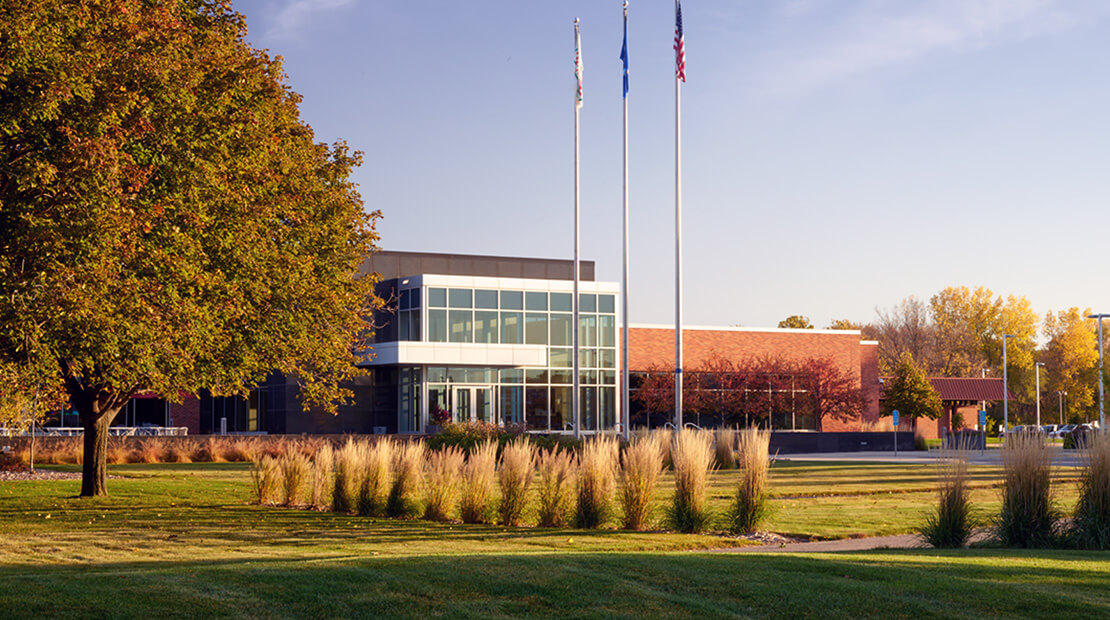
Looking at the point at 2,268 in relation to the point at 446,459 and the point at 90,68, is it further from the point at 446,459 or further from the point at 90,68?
the point at 446,459

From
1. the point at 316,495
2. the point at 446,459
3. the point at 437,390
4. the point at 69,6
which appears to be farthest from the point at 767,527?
the point at 437,390

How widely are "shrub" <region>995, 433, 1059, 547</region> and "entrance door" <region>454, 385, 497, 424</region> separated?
35461 mm

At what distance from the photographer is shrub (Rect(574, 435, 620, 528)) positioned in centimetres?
1553

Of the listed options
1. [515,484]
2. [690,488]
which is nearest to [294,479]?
[515,484]

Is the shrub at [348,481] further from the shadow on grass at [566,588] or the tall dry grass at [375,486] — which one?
the shadow on grass at [566,588]

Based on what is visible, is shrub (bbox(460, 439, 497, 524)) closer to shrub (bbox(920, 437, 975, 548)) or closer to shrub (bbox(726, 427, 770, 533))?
shrub (bbox(726, 427, 770, 533))

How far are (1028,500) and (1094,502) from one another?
711mm

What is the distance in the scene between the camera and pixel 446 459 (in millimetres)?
16781

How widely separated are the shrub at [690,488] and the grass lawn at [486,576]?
0.81 meters

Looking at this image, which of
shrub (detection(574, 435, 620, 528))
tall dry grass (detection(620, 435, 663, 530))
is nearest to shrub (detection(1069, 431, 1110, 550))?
tall dry grass (detection(620, 435, 663, 530))

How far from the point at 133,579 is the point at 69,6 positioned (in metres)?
8.59

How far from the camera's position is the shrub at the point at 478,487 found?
15961 millimetres

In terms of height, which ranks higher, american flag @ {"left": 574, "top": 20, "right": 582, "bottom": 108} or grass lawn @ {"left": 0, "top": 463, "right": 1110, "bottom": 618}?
american flag @ {"left": 574, "top": 20, "right": 582, "bottom": 108}

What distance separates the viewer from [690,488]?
15.3 m
